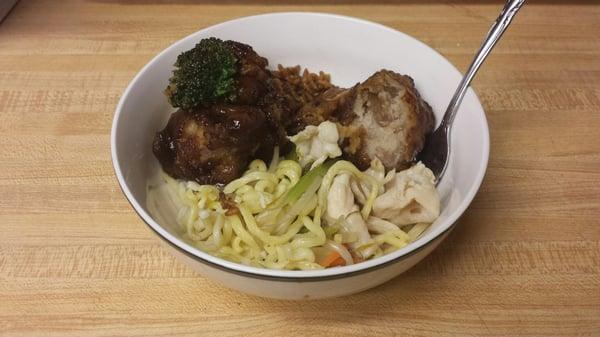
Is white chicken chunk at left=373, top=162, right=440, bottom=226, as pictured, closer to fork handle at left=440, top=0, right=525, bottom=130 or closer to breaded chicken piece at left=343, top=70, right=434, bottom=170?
breaded chicken piece at left=343, top=70, right=434, bottom=170

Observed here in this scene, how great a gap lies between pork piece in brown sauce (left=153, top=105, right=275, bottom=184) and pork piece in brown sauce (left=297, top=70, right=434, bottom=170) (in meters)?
0.31

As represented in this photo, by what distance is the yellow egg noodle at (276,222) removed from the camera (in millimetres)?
1708

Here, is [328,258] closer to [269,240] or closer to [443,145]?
[269,240]

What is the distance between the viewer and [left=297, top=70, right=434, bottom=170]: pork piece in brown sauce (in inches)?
77.2

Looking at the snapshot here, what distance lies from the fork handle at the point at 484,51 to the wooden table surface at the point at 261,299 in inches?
16.9

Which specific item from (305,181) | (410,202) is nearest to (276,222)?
(305,181)

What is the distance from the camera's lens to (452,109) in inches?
75.9

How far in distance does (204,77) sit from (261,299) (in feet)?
2.50

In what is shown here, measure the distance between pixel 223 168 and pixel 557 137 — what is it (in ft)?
5.05

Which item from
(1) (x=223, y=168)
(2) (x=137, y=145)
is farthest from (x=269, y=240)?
(2) (x=137, y=145)

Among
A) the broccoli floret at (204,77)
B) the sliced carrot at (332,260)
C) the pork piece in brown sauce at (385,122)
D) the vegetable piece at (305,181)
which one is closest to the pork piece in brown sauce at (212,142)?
the broccoli floret at (204,77)

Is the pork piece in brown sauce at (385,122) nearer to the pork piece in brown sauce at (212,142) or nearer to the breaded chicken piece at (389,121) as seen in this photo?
the breaded chicken piece at (389,121)

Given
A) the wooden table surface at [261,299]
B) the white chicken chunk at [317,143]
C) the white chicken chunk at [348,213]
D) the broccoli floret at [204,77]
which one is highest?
the broccoli floret at [204,77]

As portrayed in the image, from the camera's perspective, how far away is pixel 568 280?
6.13 feet
